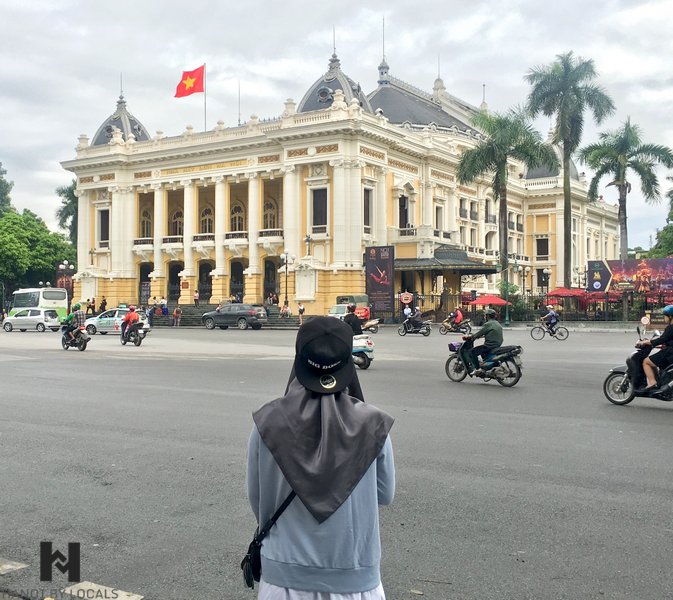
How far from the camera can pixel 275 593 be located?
266 cm

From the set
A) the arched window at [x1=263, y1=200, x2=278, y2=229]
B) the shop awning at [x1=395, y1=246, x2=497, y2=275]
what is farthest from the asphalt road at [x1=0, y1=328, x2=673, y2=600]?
the arched window at [x1=263, y1=200, x2=278, y2=229]

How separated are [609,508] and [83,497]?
4.02 meters

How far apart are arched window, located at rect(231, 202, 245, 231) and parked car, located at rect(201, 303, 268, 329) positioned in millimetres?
18006

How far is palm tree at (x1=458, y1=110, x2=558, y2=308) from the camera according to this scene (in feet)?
148

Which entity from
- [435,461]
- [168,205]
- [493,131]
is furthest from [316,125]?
[435,461]

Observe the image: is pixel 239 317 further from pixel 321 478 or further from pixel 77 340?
pixel 321 478

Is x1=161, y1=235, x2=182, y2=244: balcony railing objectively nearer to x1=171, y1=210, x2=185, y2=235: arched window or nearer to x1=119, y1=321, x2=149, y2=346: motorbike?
x1=171, y1=210, x2=185, y2=235: arched window

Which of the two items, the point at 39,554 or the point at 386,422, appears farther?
the point at 39,554

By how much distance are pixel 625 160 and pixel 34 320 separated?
121 ft

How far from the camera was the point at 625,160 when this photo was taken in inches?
1858

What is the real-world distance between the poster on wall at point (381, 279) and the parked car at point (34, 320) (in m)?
18.1

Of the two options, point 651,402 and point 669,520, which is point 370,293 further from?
point 669,520

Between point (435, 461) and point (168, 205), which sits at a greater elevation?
point (168, 205)

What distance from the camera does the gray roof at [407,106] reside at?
6412 cm
